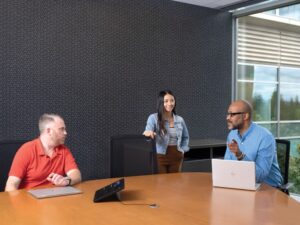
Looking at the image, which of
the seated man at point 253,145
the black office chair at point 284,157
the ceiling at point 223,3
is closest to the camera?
the seated man at point 253,145

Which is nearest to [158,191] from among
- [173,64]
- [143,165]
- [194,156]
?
[143,165]

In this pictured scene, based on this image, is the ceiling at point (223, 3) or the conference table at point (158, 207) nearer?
the conference table at point (158, 207)

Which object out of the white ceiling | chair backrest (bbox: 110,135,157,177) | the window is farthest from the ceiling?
chair backrest (bbox: 110,135,157,177)

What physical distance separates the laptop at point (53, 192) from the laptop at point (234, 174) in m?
0.91

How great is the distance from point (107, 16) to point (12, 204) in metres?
2.99

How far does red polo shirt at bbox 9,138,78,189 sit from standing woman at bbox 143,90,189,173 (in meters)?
1.39

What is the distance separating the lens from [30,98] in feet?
12.6

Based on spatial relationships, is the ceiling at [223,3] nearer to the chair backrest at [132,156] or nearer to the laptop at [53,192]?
the chair backrest at [132,156]

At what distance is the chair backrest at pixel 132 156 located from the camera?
116 inches

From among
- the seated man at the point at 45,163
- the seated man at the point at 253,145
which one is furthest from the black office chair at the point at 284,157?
the seated man at the point at 45,163

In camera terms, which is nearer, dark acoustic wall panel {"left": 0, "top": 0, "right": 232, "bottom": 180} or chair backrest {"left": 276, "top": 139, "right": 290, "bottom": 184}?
chair backrest {"left": 276, "top": 139, "right": 290, "bottom": 184}

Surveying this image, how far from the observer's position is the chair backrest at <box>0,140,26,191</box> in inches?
92.7

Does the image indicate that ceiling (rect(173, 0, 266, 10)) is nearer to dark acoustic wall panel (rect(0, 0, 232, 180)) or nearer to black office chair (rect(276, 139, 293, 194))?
dark acoustic wall panel (rect(0, 0, 232, 180))

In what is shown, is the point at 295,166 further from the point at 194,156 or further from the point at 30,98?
the point at 30,98
